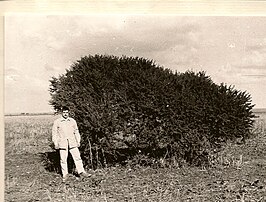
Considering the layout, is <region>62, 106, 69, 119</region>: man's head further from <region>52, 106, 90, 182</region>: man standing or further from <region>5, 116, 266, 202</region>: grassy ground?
<region>5, 116, 266, 202</region>: grassy ground

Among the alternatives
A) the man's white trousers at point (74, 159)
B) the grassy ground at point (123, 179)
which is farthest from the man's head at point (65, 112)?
the man's white trousers at point (74, 159)

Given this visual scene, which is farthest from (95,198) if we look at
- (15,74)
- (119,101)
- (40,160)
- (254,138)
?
(254,138)

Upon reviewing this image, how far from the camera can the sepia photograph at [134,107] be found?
5.01 m

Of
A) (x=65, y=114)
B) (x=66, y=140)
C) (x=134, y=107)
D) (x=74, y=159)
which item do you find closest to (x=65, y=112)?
(x=65, y=114)

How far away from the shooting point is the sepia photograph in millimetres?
5008


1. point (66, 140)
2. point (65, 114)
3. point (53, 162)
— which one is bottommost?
point (53, 162)

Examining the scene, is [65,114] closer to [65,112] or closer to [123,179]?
[65,112]

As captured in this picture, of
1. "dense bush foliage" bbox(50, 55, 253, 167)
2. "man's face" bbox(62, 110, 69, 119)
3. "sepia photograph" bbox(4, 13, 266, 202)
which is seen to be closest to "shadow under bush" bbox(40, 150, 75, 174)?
"sepia photograph" bbox(4, 13, 266, 202)

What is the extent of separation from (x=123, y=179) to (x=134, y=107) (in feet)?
2.43

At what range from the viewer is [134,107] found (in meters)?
5.52

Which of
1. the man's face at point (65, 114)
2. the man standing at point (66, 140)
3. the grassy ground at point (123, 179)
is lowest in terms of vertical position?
the grassy ground at point (123, 179)

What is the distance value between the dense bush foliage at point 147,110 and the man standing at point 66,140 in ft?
0.29

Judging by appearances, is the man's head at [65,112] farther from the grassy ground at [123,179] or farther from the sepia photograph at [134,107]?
the grassy ground at [123,179]

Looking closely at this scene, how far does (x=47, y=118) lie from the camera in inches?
204
